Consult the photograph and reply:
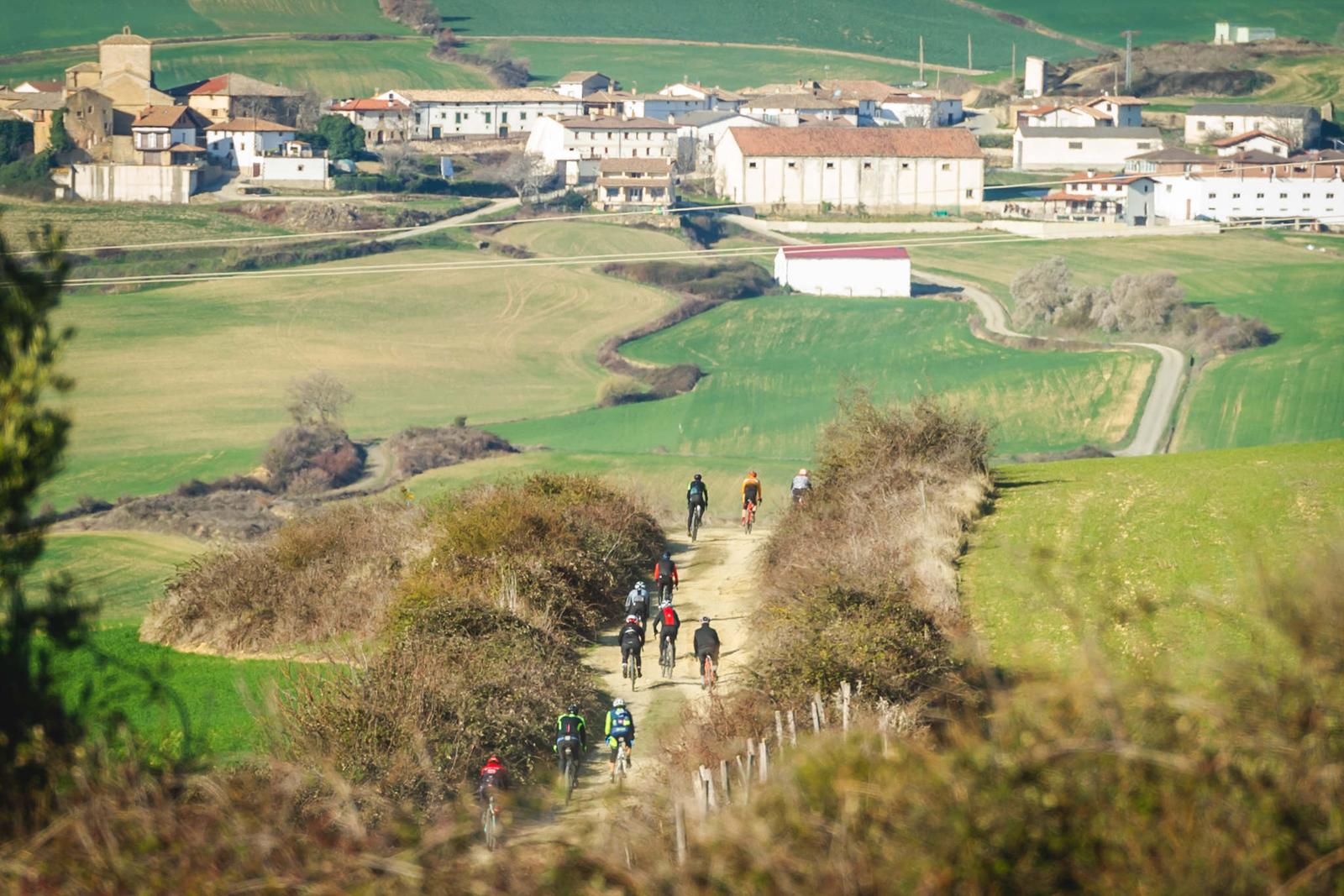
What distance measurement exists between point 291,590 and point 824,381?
152 ft

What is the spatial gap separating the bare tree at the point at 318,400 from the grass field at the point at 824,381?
6.88 metres

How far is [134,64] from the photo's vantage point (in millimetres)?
115000

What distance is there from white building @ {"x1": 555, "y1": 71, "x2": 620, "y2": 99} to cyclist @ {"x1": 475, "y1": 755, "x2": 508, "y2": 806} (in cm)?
11299

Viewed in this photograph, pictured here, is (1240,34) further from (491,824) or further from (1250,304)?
(491,824)

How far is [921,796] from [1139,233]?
88.7 meters


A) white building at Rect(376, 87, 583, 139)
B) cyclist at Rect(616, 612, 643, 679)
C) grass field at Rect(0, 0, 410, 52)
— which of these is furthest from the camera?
grass field at Rect(0, 0, 410, 52)

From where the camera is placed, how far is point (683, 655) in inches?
822

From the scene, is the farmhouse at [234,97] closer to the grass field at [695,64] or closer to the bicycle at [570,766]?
the grass field at [695,64]

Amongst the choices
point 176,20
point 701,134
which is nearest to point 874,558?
point 701,134

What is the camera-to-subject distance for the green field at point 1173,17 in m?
159

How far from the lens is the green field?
159m

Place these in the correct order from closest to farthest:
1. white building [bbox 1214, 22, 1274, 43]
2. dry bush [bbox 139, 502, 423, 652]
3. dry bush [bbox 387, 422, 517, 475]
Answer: dry bush [bbox 139, 502, 423, 652]
dry bush [bbox 387, 422, 517, 475]
white building [bbox 1214, 22, 1274, 43]

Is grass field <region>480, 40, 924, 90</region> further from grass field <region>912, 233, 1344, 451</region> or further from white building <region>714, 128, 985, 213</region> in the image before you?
grass field <region>912, 233, 1344, 451</region>

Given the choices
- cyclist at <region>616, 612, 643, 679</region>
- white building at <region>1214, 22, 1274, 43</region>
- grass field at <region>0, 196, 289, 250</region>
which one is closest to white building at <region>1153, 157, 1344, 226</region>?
grass field at <region>0, 196, 289, 250</region>
